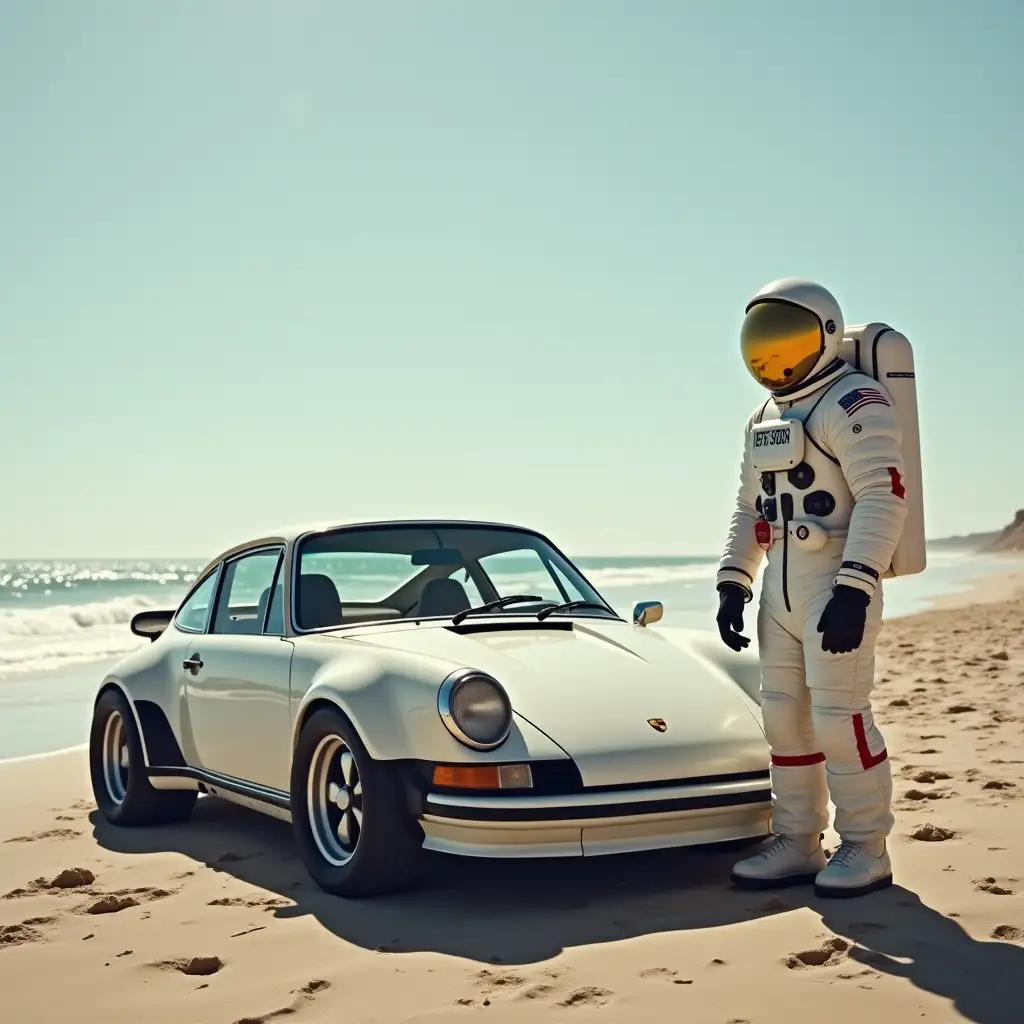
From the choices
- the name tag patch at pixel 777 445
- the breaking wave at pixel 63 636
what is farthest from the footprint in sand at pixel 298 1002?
the breaking wave at pixel 63 636

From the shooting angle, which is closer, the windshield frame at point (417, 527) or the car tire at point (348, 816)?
the car tire at point (348, 816)

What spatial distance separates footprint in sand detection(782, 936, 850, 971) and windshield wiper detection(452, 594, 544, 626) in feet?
6.81

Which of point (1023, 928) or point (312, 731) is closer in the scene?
point (1023, 928)

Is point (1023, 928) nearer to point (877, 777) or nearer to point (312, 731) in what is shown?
point (877, 777)

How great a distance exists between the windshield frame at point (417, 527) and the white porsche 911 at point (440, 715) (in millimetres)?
12

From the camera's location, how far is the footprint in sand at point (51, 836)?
6027 mm

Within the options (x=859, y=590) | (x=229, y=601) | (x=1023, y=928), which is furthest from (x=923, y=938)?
(x=229, y=601)

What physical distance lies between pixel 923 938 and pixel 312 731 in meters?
2.23

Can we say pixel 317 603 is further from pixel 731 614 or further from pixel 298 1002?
pixel 298 1002

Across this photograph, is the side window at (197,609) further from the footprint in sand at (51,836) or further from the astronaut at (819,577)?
the astronaut at (819,577)

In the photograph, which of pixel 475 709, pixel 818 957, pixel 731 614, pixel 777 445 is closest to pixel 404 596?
pixel 731 614

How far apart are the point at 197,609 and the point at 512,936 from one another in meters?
3.15

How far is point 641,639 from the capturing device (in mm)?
5379

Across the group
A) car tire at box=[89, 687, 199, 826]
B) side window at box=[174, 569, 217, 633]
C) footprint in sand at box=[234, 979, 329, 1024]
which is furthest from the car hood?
car tire at box=[89, 687, 199, 826]
